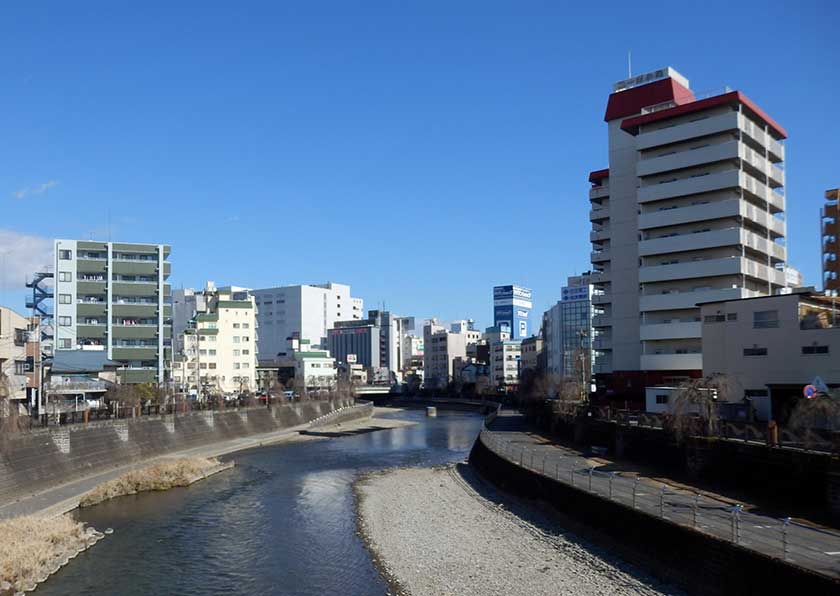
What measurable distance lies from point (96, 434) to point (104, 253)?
4505 centimetres

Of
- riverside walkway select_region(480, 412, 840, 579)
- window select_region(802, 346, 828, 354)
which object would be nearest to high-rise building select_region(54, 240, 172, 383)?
riverside walkway select_region(480, 412, 840, 579)

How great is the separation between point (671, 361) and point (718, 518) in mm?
37113

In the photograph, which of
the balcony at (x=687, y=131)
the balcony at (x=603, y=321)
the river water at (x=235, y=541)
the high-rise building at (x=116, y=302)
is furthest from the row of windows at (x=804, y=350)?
the high-rise building at (x=116, y=302)

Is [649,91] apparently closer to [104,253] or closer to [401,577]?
[401,577]

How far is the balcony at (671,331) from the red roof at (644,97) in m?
20.8

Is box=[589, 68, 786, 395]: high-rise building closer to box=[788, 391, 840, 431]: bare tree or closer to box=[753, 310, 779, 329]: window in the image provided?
A: box=[753, 310, 779, 329]: window

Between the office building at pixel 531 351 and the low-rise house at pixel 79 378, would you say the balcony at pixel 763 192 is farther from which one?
the office building at pixel 531 351

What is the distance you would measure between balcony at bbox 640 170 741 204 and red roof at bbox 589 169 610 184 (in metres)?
16.3

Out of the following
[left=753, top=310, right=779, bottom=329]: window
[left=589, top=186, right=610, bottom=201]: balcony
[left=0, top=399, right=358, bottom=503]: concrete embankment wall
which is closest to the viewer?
[left=0, top=399, right=358, bottom=503]: concrete embankment wall

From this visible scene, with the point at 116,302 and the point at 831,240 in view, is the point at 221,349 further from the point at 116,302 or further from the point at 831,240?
the point at 831,240

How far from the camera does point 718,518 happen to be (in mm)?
24531

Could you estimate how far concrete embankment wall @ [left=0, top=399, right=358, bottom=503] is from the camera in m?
37.7

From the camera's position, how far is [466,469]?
52000 mm

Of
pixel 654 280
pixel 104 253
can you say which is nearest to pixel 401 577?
pixel 654 280
